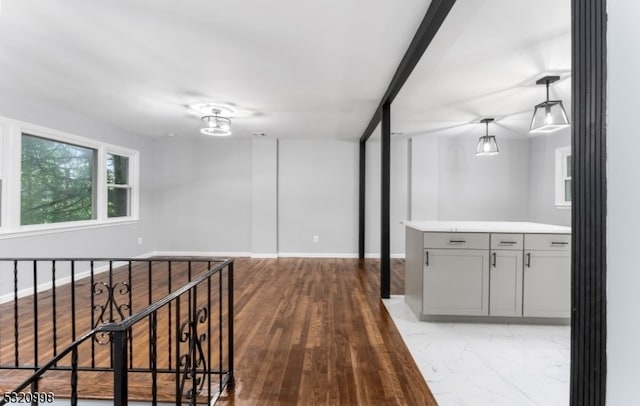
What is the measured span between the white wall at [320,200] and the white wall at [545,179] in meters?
3.45

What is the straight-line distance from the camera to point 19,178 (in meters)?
3.64

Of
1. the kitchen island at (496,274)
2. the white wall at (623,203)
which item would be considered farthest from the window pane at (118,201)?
the white wall at (623,203)

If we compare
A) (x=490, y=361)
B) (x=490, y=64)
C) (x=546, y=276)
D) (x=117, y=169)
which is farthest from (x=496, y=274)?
(x=117, y=169)

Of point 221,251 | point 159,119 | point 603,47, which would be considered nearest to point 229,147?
point 159,119

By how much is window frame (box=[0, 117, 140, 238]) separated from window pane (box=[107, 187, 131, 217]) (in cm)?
23

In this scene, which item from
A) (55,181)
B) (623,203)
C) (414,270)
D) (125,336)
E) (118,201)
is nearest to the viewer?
(623,203)

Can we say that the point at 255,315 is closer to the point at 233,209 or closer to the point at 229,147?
the point at 233,209

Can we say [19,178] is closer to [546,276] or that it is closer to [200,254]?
[200,254]

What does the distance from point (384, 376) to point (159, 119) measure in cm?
466

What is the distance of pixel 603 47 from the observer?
2.36ft

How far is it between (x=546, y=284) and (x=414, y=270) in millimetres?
1182

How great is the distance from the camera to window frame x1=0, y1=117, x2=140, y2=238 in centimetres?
352

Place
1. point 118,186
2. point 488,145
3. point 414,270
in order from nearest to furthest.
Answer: point 414,270
point 488,145
point 118,186

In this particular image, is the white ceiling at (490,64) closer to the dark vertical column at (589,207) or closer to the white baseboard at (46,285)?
the dark vertical column at (589,207)
